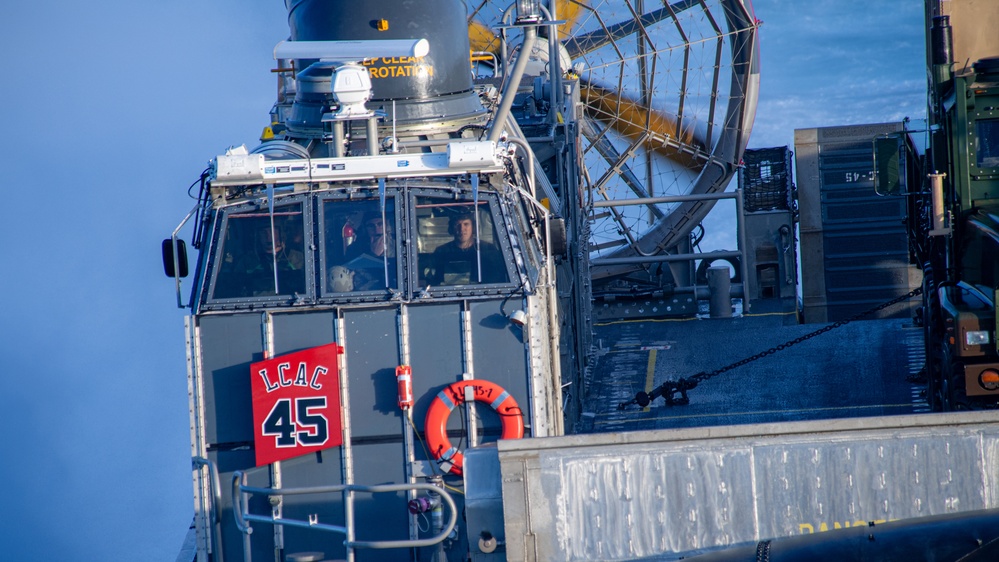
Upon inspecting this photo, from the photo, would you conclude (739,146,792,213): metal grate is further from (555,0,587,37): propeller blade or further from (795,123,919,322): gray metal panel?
(555,0,587,37): propeller blade

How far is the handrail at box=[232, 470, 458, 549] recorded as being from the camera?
716cm

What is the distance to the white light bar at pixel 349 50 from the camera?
31.9ft

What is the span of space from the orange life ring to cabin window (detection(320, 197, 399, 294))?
0.92m

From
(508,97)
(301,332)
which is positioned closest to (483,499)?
(301,332)

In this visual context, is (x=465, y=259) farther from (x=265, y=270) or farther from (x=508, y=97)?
(x=508, y=97)

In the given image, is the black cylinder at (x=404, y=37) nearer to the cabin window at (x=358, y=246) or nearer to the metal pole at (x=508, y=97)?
the metal pole at (x=508, y=97)

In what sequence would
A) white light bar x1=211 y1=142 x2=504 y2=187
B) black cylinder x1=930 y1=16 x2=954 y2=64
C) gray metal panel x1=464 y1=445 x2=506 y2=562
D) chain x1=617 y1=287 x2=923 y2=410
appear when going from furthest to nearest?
chain x1=617 y1=287 x2=923 y2=410 < black cylinder x1=930 y1=16 x2=954 y2=64 < white light bar x1=211 y1=142 x2=504 y2=187 < gray metal panel x1=464 y1=445 x2=506 y2=562

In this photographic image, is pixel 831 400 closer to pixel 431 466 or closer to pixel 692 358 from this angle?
pixel 692 358

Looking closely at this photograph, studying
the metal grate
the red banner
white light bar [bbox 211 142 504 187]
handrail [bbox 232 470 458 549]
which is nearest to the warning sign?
white light bar [bbox 211 142 504 187]

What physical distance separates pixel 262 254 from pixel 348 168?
0.89 metres

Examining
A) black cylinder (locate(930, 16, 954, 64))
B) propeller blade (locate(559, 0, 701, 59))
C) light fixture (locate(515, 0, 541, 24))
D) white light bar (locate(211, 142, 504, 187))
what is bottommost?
white light bar (locate(211, 142, 504, 187))

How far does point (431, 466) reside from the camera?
859cm

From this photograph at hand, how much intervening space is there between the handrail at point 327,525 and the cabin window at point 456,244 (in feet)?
5.47

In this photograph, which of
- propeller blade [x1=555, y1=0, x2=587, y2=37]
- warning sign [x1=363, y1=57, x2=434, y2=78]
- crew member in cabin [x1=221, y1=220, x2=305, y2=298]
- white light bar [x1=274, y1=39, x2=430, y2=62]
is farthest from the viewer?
propeller blade [x1=555, y1=0, x2=587, y2=37]
